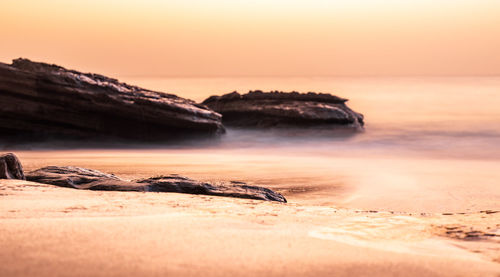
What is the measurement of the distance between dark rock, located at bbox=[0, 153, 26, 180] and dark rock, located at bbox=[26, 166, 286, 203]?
22 cm

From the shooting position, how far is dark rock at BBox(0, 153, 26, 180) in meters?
6.66

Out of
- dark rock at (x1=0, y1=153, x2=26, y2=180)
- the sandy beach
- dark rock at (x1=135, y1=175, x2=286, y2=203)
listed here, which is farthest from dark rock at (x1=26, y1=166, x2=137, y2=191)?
the sandy beach

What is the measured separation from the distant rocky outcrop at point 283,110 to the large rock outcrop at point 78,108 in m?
4.46

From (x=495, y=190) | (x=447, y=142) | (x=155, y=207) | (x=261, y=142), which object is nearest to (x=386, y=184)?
(x=495, y=190)

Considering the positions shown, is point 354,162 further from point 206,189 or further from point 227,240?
point 227,240

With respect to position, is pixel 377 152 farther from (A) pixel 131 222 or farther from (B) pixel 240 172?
(A) pixel 131 222

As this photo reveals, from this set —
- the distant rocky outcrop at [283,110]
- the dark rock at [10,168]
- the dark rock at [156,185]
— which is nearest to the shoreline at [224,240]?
the dark rock at [156,185]

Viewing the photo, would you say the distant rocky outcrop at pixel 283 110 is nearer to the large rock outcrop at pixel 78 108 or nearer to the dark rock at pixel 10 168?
the large rock outcrop at pixel 78 108

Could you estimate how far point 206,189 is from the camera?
21.9ft

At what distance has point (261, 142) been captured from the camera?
19484 mm

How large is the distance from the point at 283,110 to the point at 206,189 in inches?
617

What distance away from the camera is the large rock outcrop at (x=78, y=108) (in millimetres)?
17141

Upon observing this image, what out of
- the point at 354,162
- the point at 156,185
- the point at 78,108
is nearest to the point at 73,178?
the point at 156,185

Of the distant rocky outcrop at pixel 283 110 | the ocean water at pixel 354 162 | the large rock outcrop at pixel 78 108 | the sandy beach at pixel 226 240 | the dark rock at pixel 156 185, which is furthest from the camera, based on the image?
the distant rocky outcrop at pixel 283 110
